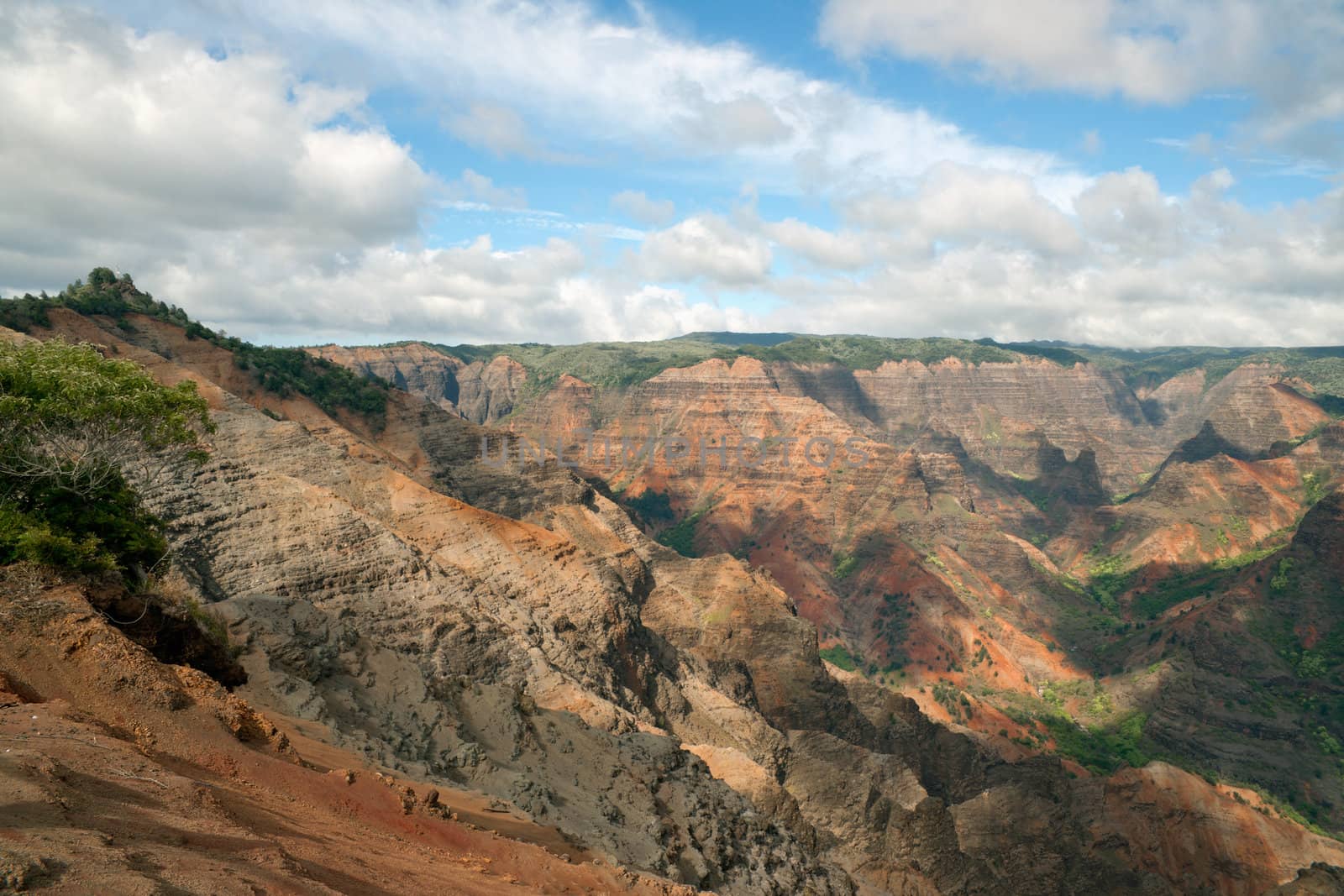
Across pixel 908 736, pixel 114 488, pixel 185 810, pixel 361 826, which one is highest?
pixel 114 488

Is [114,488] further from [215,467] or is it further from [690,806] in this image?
[690,806]

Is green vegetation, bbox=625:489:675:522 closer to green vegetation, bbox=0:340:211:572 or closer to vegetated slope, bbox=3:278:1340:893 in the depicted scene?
vegetated slope, bbox=3:278:1340:893

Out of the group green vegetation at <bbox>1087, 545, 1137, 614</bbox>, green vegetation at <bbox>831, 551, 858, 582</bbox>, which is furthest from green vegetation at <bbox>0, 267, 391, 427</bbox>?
green vegetation at <bbox>1087, 545, 1137, 614</bbox>

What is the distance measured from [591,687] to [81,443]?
19.9m

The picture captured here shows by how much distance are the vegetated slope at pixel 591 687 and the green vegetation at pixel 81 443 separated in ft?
14.5

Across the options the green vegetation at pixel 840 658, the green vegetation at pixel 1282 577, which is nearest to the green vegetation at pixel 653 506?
the green vegetation at pixel 840 658

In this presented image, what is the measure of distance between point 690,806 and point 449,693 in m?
7.87

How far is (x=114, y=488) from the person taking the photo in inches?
774

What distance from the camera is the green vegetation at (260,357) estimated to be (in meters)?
59.0

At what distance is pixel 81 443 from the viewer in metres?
19.2

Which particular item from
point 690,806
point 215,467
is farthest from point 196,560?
point 690,806

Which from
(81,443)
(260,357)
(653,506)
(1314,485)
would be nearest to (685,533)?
(653,506)

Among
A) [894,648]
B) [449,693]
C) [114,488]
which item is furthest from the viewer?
[894,648]

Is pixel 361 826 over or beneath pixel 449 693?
over
